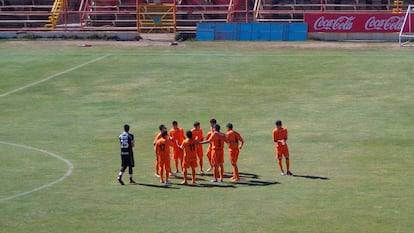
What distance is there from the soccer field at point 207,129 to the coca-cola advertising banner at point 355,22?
1.25 m

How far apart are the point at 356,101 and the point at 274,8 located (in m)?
23.0

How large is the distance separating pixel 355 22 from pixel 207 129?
72.3 ft

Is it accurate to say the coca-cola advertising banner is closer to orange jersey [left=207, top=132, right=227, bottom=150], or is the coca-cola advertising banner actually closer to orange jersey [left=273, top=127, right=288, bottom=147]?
orange jersey [left=273, top=127, right=288, bottom=147]

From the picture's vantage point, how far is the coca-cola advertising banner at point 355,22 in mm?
52369

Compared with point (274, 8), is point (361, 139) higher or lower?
lower

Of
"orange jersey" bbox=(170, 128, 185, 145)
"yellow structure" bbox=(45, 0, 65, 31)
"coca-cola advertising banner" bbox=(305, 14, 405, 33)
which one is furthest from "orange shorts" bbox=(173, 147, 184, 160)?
"yellow structure" bbox=(45, 0, 65, 31)

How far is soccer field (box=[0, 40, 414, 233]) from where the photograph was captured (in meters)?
22.5

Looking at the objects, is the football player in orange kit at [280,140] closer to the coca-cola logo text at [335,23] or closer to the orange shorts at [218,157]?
the orange shorts at [218,157]

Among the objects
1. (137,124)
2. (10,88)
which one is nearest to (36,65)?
(10,88)

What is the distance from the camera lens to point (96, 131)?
3438cm

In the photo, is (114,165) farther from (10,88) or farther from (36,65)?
(36,65)

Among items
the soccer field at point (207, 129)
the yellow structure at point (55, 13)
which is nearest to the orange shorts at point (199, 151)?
the soccer field at point (207, 129)

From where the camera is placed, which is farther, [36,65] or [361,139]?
[36,65]

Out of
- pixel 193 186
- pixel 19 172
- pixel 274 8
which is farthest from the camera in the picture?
pixel 274 8
